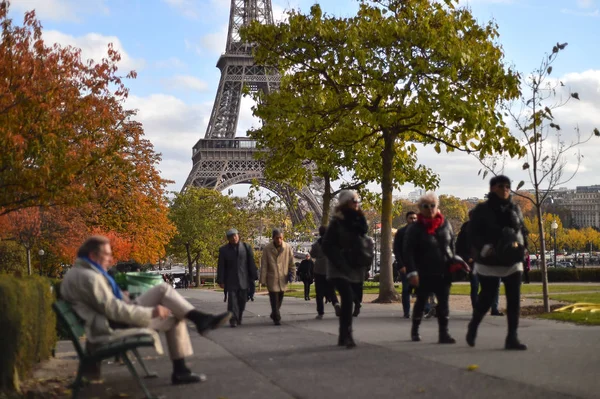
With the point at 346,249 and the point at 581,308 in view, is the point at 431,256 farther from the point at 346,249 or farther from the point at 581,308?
the point at 581,308

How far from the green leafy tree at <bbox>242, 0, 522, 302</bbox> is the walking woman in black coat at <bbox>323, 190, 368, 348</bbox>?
1000 centimetres

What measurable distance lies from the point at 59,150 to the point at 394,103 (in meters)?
8.14

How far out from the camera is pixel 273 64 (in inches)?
856

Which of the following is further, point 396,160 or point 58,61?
point 396,160

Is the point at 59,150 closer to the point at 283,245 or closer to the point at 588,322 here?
the point at 283,245

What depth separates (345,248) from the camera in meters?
10.0

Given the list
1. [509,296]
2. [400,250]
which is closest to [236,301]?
[400,250]

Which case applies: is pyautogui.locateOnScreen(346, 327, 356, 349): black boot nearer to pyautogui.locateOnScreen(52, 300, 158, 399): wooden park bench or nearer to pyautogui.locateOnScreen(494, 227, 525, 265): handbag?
pyautogui.locateOnScreen(494, 227, 525, 265): handbag

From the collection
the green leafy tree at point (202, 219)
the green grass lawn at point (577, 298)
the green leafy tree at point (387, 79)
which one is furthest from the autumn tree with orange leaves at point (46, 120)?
the green leafy tree at point (202, 219)

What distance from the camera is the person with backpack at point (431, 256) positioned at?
32.8ft

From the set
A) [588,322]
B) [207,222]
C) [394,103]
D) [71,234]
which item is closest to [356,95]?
[394,103]

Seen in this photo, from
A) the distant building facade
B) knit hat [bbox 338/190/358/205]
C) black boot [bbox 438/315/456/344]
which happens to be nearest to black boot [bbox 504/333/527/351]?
black boot [bbox 438/315/456/344]

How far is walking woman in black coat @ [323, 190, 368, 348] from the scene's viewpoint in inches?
389

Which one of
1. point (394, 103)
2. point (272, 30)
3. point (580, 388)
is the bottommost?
point (580, 388)
